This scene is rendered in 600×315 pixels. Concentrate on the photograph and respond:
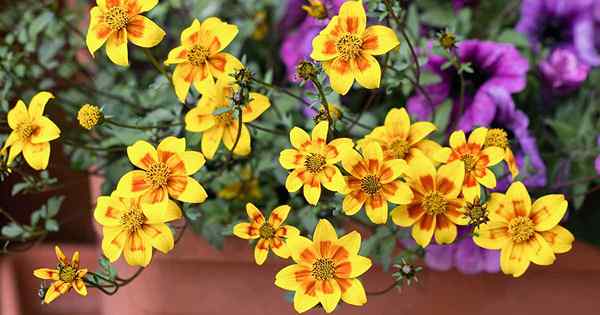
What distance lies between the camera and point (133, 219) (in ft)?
1.66

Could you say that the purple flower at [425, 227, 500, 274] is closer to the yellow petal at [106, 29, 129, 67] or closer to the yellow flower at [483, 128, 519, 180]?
the yellow flower at [483, 128, 519, 180]

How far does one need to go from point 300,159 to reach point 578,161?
0.35m

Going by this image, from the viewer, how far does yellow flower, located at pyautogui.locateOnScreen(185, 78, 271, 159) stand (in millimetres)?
553

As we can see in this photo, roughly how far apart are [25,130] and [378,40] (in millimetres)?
259

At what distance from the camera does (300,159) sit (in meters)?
0.52

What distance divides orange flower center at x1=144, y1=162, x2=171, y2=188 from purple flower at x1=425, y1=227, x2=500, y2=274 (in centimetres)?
27

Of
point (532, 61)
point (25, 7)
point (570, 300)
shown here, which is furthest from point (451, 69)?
point (25, 7)

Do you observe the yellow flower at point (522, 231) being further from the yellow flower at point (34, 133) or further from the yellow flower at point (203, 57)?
the yellow flower at point (34, 133)

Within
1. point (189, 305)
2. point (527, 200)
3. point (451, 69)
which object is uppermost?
point (451, 69)

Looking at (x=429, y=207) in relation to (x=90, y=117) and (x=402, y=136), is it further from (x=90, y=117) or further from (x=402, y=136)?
(x=90, y=117)

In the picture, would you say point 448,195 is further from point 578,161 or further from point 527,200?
point 578,161

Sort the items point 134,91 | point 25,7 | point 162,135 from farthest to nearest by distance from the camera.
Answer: point 25,7 → point 134,91 → point 162,135

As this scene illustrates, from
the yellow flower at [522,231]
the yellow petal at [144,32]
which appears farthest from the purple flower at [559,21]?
the yellow petal at [144,32]

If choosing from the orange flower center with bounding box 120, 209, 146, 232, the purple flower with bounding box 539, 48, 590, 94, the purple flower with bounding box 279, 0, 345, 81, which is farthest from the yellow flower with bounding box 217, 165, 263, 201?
the purple flower with bounding box 539, 48, 590, 94
